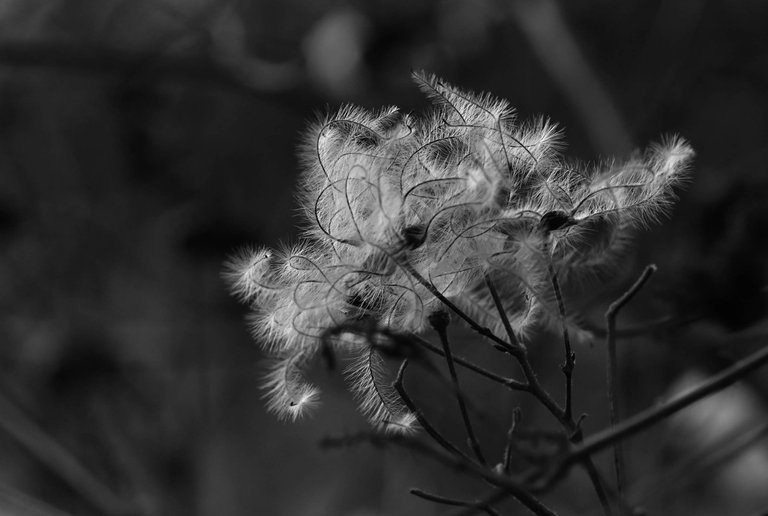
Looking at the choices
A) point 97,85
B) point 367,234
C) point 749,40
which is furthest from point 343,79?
point 367,234

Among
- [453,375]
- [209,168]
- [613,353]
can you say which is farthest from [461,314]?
[209,168]

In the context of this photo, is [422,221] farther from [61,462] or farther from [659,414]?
[61,462]

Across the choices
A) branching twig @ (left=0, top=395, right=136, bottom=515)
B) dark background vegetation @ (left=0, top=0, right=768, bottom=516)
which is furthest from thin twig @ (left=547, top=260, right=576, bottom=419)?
branching twig @ (left=0, top=395, right=136, bottom=515)

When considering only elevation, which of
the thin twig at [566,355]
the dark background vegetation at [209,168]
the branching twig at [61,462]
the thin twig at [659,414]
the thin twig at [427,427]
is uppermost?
the dark background vegetation at [209,168]

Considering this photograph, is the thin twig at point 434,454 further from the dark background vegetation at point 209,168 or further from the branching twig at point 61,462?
the branching twig at point 61,462

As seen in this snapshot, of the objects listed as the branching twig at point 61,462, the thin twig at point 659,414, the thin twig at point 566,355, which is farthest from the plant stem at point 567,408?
the branching twig at point 61,462

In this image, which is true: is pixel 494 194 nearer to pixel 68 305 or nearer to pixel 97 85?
pixel 68 305

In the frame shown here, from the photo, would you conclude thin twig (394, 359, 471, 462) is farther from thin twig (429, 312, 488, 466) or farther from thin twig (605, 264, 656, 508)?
thin twig (605, 264, 656, 508)
